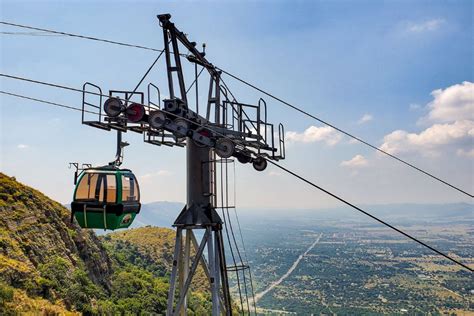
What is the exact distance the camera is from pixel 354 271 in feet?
578

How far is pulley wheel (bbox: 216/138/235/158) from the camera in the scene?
929cm

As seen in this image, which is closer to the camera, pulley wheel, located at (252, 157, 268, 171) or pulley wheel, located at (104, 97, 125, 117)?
pulley wheel, located at (104, 97, 125, 117)

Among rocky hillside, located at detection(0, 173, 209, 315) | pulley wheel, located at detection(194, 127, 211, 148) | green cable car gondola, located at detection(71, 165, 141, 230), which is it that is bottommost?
rocky hillside, located at detection(0, 173, 209, 315)

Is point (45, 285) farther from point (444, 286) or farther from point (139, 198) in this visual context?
point (444, 286)

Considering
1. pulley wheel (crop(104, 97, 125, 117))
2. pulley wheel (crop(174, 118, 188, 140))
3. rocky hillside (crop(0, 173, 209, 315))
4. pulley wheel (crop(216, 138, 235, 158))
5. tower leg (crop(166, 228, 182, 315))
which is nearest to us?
pulley wheel (crop(104, 97, 125, 117))

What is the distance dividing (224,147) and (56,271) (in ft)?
79.5

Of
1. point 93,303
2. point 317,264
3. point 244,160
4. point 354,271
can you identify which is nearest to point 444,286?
point 354,271

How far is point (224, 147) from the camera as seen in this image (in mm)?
9383

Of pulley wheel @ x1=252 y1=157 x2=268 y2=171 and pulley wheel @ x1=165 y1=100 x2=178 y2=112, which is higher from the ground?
pulley wheel @ x1=165 y1=100 x2=178 y2=112

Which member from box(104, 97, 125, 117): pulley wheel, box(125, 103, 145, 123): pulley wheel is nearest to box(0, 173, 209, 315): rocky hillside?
box(104, 97, 125, 117): pulley wheel

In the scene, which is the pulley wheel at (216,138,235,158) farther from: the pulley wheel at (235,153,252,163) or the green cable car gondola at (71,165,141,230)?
the green cable car gondola at (71,165,141,230)

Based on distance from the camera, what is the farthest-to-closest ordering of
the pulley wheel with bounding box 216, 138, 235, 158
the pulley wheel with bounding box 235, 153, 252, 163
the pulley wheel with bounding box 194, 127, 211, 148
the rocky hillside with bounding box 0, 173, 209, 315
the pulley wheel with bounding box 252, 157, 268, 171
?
the rocky hillside with bounding box 0, 173, 209, 315, the pulley wheel with bounding box 252, 157, 268, 171, the pulley wheel with bounding box 235, 153, 252, 163, the pulley wheel with bounding box 216, 138, 235, 158, the pulley wheel with bounding box 194, 127, 211, 148

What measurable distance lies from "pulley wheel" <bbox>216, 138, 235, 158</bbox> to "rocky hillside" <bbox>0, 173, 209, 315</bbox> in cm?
1661

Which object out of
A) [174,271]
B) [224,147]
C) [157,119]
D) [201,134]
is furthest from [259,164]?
[157,119]
